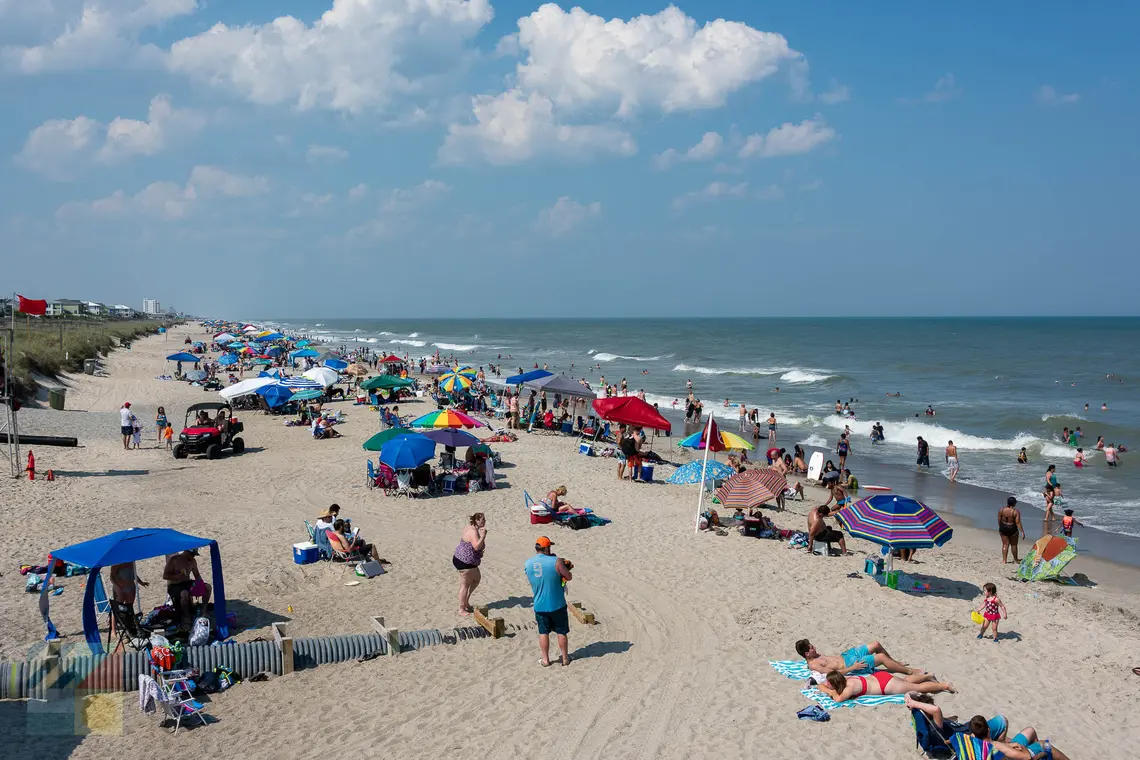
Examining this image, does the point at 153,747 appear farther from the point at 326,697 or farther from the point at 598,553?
the point at 598,553

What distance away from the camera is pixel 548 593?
685 cm

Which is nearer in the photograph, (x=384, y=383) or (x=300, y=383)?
(x=300, y=383)

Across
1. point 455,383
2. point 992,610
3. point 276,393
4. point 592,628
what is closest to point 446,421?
point 592,628

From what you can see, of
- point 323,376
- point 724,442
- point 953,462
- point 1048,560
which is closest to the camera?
point 1048,560

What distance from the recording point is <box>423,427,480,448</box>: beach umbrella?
13875mm

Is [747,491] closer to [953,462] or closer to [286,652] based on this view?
[286,652]

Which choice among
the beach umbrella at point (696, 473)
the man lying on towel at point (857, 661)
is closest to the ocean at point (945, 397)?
the beach umbrella at point (696, 473)

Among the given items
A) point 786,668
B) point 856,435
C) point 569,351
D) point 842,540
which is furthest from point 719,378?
point 786,668

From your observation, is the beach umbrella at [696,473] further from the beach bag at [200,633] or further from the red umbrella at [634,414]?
the beach bag at [200,633]

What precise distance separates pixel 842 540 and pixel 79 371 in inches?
1381

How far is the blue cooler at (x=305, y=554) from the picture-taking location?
9859mm

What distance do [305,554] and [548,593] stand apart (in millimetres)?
4508

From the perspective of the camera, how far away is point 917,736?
5.84 metres

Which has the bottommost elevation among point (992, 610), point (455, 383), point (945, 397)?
point (945, 397)
